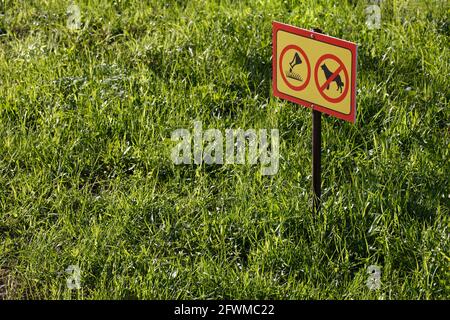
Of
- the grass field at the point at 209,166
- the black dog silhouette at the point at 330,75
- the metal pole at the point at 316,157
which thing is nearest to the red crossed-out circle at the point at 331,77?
the black dog silhouette at the point at 330,75

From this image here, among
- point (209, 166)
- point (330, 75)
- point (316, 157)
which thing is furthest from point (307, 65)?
point (209, 166)

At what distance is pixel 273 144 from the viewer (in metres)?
4.37

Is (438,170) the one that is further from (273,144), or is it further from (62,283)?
(62,283)

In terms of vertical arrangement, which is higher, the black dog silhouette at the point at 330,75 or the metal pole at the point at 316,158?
the black dog silhouette at the point at 330,75

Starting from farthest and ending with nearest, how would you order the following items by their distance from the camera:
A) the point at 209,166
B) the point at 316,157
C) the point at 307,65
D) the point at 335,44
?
the point at 209,166
the point at 316,157
the point at 307,65
the point at 335,44

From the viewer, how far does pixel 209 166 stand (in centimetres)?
433

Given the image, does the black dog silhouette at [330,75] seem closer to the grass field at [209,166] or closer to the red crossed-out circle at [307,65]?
the red crossed-out circle at [307,65]

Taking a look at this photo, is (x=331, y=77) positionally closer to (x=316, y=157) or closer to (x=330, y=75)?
(x=330, y=75)

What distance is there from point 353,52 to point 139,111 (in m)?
1.51

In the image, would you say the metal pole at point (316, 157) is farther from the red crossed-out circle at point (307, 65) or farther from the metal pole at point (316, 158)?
the red crossed-out circle at point (307, 65)

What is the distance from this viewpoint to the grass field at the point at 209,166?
3.68 meters

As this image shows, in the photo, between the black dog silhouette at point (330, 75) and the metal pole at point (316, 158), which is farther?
the metal pole at point (316, 158)

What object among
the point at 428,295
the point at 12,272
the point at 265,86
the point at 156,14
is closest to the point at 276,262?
the point at 428,295

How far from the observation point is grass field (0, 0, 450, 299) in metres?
3.68
